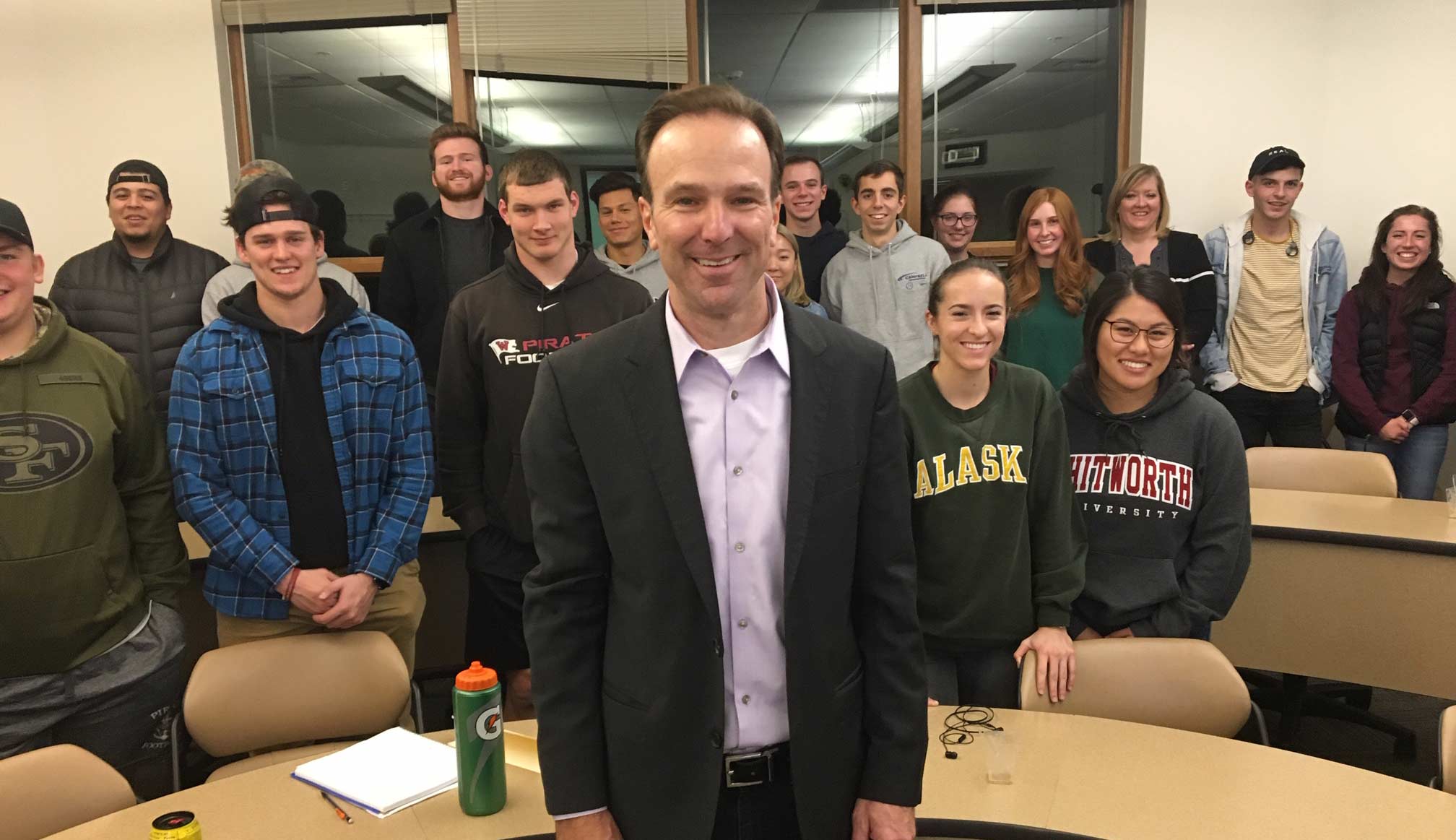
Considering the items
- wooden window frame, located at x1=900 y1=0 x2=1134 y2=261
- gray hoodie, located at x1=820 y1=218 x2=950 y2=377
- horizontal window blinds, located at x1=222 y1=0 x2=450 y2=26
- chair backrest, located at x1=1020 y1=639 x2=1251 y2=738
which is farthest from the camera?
wooden window frame, located at x1=900 y1=0 x2=1134 y2=261

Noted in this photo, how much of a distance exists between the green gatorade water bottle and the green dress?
2853mm

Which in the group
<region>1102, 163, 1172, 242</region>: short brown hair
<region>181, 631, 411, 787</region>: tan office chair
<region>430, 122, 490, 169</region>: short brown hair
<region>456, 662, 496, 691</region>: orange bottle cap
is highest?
<region>430, 122, 490, 169</region>: short brown hair

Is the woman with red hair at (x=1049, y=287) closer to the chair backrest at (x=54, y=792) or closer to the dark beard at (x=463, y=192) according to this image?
the dark beard at (x=463, y=192)

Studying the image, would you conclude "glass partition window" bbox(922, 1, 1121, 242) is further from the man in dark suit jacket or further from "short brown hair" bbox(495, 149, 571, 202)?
the man in dark suit jacket

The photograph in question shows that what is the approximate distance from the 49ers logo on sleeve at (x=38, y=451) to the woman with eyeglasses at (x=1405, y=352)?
185 inches

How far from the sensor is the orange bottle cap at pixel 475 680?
1581mm

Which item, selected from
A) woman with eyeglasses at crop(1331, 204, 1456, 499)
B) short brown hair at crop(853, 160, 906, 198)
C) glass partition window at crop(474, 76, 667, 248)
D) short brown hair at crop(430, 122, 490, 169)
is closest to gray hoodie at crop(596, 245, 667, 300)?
short brown hair at crop(430, 122, 490, 169)

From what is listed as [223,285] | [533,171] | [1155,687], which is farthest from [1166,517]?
[223,285]

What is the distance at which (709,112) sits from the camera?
47.4 inches

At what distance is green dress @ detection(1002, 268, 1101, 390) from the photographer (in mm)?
3934

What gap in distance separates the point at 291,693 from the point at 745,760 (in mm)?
1282

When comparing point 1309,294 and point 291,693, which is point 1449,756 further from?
point 1309,294

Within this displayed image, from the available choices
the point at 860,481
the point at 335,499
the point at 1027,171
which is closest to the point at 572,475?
the point at 860,481

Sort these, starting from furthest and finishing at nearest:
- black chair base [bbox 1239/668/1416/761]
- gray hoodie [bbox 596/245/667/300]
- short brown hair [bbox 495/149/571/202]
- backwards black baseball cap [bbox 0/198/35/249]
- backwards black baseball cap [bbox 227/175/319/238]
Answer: gray hoodie [bbox 596/245/667/300]
black chair base [bbox 1239/668/1416/761]
short brown hair [bbox 495/149/571/202]
backwards black baseball cap [bbox 227/175/319/238]
backwards black baseball cap [bbox 0/198/35/249]
